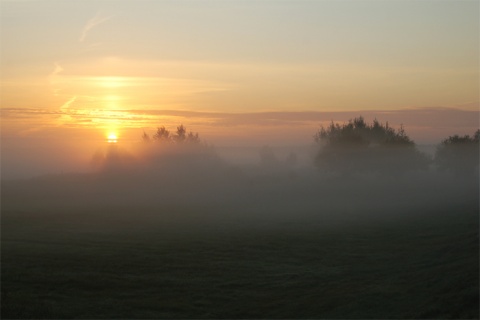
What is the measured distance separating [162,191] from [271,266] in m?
73.5

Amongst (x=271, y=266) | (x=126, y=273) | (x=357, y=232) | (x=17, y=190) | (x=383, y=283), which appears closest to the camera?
(x=383, y=283)

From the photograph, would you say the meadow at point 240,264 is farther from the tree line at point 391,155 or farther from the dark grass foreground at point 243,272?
the tree line at point 391,155

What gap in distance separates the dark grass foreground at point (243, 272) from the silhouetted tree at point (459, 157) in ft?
194

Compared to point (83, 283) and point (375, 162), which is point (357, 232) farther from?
point (375, 162)

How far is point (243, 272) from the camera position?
36594mm

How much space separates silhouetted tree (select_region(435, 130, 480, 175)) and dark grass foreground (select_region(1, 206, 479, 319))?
194 feet

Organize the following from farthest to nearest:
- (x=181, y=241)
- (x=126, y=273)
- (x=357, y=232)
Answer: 1. (x=357, y=232)
2. (x=181, y=241)
3. (x=126, y=273)

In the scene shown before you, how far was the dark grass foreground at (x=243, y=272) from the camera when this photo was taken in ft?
90.5

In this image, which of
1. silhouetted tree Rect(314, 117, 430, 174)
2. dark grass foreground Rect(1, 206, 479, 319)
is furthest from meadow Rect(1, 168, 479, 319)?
silhouetted tree Rect(314, 117, 430, 174)

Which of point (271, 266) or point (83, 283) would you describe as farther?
point (271, 266)

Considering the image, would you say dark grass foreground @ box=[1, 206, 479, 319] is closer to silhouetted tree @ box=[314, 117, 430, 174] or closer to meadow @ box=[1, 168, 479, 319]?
meadow @ box=[1, 168, 479, 319]

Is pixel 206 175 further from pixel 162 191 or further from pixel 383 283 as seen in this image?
pixel 383 283

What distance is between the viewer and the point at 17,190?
100 metres

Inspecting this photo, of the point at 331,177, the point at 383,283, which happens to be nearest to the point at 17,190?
the point at 331,177
